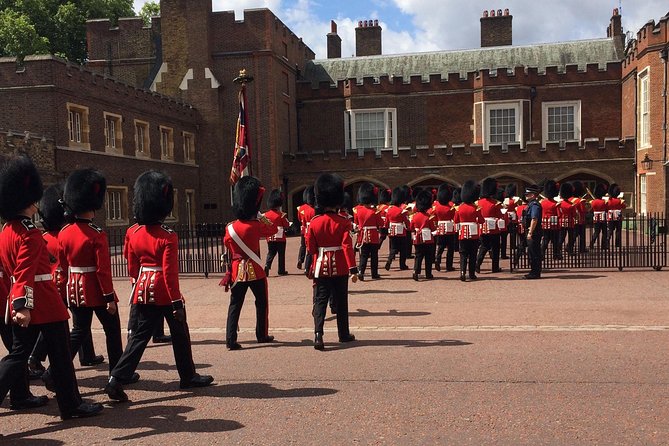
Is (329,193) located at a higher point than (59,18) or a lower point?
lower

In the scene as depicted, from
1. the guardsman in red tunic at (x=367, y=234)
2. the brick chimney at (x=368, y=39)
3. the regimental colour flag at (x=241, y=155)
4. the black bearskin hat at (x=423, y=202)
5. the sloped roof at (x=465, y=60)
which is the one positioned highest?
the brick chimney at (x=368, y=39)

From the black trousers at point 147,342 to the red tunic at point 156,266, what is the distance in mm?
100

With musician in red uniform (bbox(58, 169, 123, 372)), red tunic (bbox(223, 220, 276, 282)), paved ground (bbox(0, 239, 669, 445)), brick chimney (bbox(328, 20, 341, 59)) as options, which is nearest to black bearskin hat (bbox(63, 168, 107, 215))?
musician in red uniform (bbox(58, 169, 123, 372))

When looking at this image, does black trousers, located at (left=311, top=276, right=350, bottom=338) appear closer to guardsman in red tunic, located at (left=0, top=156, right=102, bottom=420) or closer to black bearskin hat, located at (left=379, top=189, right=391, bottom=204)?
guardsman in red tunic, located at (left=0, top=156, right=102, bottom=420)

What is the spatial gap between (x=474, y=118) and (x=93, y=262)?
91.5ft

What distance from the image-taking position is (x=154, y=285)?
5.55 m

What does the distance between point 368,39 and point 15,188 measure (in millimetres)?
34971

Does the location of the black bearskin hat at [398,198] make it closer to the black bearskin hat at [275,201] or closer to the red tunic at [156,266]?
the black bearskin hat at [275,201]

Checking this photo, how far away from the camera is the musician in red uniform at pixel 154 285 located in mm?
5398

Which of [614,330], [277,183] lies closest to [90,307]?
[614,330]

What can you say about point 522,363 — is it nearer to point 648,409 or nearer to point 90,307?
point 648,409

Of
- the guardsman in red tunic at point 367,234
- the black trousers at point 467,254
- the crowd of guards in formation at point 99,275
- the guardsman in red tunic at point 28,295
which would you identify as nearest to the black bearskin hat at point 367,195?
the guardsman in red tunic at point 367,234

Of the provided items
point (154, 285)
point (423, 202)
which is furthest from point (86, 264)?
point (423, 202)

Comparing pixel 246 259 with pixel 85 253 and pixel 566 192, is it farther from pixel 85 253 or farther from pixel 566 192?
pixel 566 192
